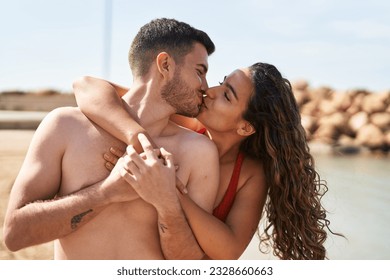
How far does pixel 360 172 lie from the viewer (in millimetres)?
10430

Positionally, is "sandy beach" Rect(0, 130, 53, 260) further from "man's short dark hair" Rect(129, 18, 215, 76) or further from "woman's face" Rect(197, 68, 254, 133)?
"man's short dark hair" Rect(129, 18, 215, 76)

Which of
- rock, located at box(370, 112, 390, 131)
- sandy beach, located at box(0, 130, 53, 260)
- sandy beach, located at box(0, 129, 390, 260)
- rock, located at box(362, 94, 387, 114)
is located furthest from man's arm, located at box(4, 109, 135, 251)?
rock, located at box(362, 94, 387, 114)

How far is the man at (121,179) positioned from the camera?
2186 millimetres

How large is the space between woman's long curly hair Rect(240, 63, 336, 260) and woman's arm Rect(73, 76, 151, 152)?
28.9 inches

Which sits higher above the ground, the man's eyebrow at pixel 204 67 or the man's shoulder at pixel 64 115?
the man's eyebrow at pixel 204 67

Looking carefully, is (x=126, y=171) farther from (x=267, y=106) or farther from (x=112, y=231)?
(x=267, y=106)

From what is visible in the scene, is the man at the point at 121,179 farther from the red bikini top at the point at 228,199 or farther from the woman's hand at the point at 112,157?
the red bikini top at the point at 228,199

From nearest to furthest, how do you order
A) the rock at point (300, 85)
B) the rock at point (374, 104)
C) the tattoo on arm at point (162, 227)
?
the tattoo on arm at point (162, 227), the rock at point (374, 104), the rock at point (300, 85)

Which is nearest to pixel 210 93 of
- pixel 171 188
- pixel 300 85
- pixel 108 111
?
pixel 108 111

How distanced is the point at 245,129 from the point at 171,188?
0.81m

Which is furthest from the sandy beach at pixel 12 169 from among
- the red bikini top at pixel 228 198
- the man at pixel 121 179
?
the man at pixel 121 179

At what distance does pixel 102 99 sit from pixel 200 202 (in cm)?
59

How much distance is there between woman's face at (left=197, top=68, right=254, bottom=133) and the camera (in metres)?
2.72
